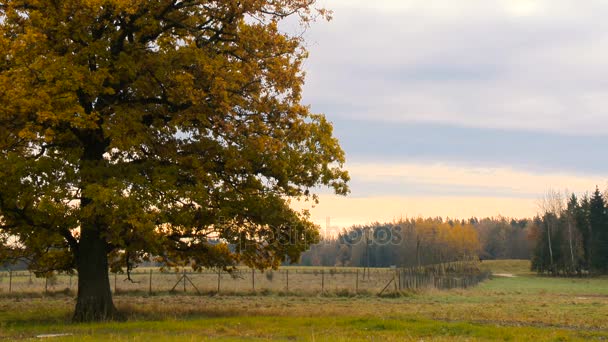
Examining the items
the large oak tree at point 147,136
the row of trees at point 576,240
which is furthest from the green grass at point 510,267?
the large oak tree at point 147,136

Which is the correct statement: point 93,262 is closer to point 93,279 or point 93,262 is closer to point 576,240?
point 93,279

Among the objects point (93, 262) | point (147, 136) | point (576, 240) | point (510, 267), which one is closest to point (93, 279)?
point (93, 262)

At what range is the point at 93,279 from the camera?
741 inches

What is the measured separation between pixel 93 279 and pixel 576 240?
290ft

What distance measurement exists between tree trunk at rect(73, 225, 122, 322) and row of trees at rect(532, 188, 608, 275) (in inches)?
3307

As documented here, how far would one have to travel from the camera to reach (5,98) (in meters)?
15.7

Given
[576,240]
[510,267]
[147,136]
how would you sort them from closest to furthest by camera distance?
[147,136] < [576,240] < [510,267]

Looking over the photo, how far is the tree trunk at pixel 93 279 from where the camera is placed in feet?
60.1

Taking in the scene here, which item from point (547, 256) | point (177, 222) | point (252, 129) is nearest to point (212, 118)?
point (252, 129)

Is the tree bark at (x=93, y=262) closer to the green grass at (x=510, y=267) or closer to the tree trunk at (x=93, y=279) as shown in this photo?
the tree trunk at (x=93, y=279)

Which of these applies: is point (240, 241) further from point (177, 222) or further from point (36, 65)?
point (36, 65)

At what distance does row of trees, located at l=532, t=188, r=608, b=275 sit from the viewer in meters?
90.3

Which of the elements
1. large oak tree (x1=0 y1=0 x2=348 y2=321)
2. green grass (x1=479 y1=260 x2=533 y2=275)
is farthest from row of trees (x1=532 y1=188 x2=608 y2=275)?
large oak tree (x1=0 y1=0 x2=348 y2=321)

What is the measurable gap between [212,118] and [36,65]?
15.9 feet
